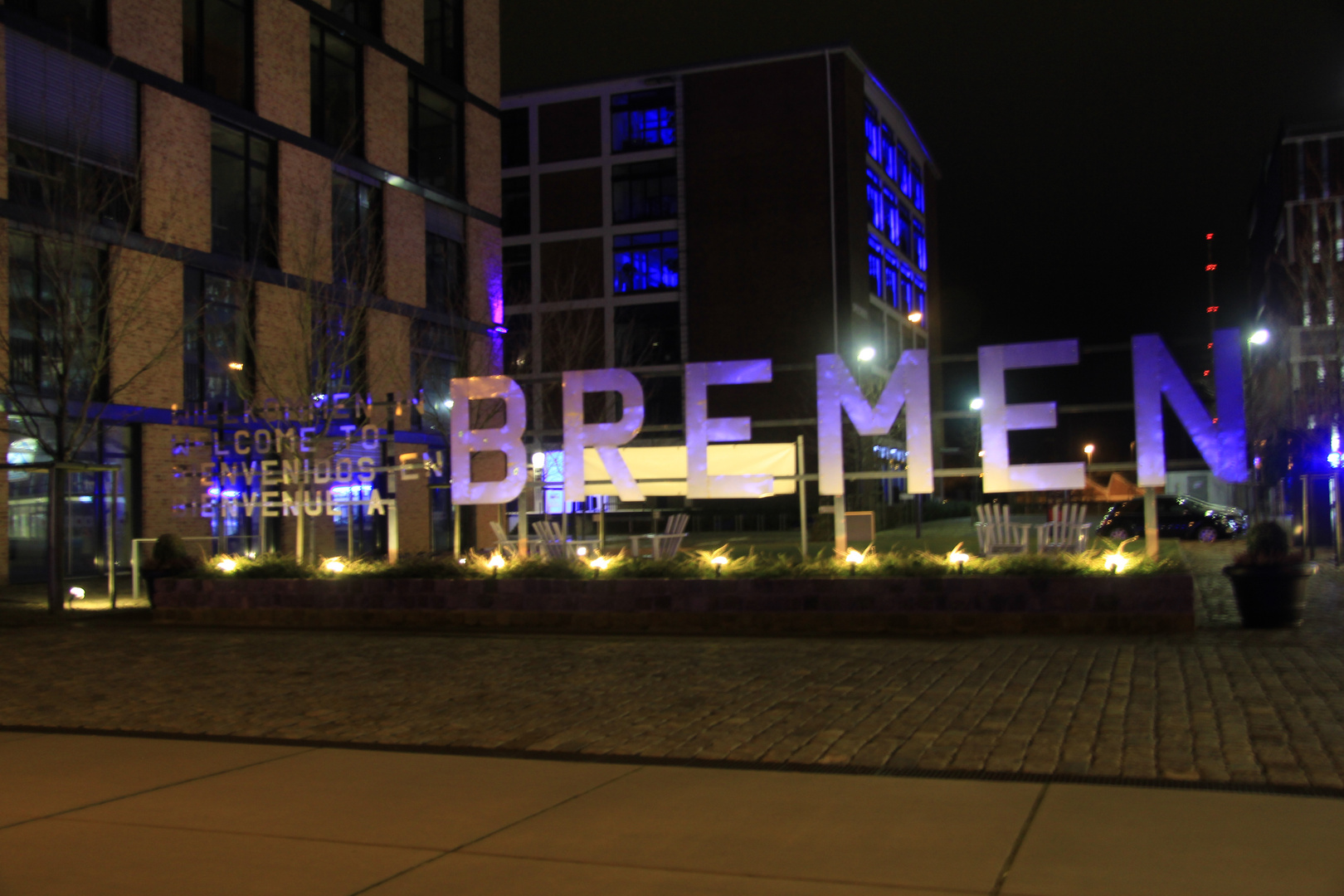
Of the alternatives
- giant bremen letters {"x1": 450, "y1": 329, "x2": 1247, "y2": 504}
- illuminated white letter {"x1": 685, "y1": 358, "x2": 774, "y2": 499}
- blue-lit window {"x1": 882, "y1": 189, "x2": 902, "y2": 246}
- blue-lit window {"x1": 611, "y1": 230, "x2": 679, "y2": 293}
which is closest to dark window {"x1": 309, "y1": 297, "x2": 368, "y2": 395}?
giant bremen letters {"x1": 450, "y1": 329, "x2": 1247, "y2": 504}

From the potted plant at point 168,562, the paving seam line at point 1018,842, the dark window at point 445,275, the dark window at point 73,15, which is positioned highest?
the dark window at point 73,15

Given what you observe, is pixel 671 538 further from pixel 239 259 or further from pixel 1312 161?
pixel 1312 161

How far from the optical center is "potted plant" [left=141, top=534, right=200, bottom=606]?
54.0 ft

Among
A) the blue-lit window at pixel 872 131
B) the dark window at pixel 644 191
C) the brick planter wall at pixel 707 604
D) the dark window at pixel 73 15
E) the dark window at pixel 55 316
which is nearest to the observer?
the brick planter wall at pixel 707 604

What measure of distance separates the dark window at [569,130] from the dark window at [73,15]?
35.0 meters

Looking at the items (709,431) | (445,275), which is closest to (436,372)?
(445,275)

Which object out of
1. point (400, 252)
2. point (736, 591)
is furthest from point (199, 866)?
point (400, 252)

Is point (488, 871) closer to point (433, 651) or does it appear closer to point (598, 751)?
point (598, 751)

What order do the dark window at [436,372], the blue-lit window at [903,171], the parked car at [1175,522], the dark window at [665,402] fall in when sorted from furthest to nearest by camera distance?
the blue-lit window at [903,171]
the dark window at [665,402]
the dark window at [436,372]
the parked car at [1175,522]

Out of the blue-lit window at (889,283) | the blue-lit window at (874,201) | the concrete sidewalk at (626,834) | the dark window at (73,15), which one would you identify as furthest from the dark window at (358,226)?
the blue-lit window at (889,283)

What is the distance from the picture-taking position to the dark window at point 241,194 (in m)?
27.4

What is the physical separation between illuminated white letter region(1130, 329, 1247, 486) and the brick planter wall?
2013 mm

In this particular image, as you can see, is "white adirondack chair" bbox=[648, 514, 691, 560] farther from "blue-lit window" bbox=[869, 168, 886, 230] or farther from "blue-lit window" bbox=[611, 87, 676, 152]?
"blue-lit window" bbox=[869, 168, 886, 230]

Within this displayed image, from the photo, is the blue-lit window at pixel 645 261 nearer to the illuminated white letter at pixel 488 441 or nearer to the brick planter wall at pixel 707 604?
the illuminated white letter at pixel 488 441
